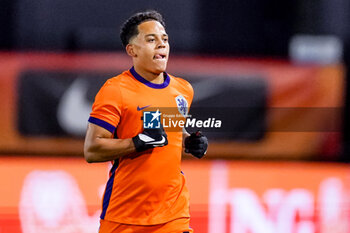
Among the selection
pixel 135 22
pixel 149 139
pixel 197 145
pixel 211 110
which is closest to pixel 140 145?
pixel 149 139

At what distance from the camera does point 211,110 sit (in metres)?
3.37

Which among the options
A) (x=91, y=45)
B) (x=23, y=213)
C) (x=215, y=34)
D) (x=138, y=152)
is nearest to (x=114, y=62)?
(x=91, y=45)

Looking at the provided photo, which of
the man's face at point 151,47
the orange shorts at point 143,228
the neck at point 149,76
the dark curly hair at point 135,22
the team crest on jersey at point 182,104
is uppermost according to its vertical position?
the dark curly hair at point 135,22

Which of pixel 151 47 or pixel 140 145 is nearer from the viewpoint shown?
pixel 140 145

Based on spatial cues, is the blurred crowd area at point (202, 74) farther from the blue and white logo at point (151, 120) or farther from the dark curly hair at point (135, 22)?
the blue and white logo at point (151, 120)

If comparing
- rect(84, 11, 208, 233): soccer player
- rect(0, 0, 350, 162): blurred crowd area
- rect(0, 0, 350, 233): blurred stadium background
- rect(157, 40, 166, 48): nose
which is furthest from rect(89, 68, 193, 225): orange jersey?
rect(0, 0, 350, 162): blurred crowd area

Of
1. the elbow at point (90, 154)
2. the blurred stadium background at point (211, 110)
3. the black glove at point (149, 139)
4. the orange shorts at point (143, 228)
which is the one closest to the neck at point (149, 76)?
the black glove at point (149, 139)

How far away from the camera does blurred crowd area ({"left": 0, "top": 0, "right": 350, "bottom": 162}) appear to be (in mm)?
3246

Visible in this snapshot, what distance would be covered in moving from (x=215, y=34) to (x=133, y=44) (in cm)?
162

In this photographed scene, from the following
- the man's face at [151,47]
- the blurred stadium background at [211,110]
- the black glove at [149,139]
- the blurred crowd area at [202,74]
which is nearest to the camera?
the black glove at [149,139]

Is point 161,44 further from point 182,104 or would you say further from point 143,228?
point 143,228

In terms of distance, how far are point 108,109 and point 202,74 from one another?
5.26 feet

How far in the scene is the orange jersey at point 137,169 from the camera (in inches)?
73.3

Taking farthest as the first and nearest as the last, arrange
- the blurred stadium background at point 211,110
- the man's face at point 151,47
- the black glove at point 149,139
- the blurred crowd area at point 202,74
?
the blurred crowd area at point 202,74, the blurred stadium background at point 211,110, the man's face at point 151,47, the black glove at point 149,139
